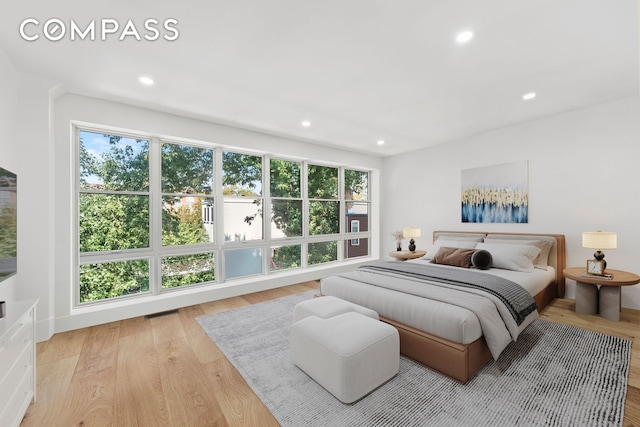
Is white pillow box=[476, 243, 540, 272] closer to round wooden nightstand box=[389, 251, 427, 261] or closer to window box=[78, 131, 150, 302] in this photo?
round wooden nightstand box=[389, 251, 427, 261]

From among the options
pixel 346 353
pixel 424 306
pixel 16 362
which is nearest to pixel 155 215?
pixel 16 362

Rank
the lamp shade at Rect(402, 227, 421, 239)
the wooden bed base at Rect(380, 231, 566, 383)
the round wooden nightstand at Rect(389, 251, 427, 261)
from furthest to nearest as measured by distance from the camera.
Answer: the lamp shade at Rect(402, 227, 421, 239)
the round wooden nightstand at Rect(389, 251, 427, 261)
the wooden bed base at Rect(380, 231, 566, 383)

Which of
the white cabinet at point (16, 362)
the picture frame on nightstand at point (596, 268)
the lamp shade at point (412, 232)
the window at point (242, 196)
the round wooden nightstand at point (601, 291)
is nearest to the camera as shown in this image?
the white cabinet at point (16, 362)

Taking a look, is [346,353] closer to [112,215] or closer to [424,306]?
[424,306]

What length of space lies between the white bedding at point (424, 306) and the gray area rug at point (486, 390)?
33 cm

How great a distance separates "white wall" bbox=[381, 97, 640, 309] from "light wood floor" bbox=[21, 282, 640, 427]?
100cm

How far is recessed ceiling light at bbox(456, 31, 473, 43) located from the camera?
6.58 feet

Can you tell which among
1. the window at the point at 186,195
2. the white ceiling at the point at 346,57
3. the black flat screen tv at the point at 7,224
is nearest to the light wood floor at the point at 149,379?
the black flat screen tv at the point at 7,224

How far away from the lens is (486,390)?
1.88 meters

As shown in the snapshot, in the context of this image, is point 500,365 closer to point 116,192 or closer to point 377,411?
point 377,411

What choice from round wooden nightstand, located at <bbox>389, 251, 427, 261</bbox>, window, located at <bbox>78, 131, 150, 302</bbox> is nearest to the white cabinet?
window, located at <bbox>78, 131, 150, 302</bbox>

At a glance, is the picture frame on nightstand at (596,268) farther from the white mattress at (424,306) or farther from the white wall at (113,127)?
the white wall at (113,127)

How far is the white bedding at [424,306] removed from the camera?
6.54 feet

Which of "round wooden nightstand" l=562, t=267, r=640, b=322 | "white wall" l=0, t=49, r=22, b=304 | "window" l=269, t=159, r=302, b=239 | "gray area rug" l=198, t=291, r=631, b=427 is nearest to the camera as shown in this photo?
"gray area rug" l=198, t=291, r=631, b=427
